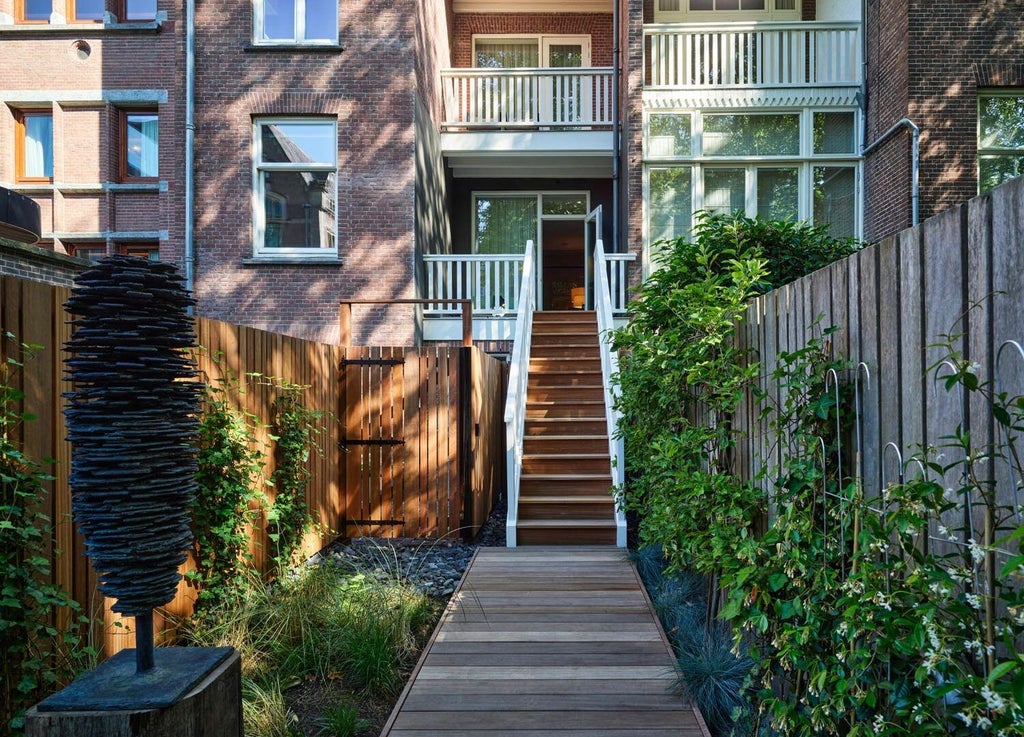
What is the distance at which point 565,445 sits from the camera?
24.3 ft

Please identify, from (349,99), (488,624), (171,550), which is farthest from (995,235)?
(349,99)

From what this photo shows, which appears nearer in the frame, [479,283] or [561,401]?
[561,401]

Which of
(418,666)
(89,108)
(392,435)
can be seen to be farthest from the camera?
(89,108)

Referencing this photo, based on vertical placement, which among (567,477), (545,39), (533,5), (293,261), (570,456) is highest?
(533,5)

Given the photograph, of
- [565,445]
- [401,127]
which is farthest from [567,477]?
[401,127]

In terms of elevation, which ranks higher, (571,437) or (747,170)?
(747,170)

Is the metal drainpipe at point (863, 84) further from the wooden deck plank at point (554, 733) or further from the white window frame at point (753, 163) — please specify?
the wooden deck plank at point (554, 733)

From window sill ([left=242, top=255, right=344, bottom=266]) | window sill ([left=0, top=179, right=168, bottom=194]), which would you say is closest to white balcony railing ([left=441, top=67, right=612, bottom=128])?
window sill ([left=242, top=255, right=344, bottom=266])

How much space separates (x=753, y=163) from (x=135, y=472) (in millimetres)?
10464

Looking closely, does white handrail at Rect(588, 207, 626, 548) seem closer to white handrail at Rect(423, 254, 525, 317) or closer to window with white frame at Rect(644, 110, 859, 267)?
white handrail at Rect(423, 254, 525, 317)

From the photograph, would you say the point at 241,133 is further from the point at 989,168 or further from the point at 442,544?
the point at 989,168

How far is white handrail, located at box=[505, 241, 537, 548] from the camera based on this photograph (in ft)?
20.6

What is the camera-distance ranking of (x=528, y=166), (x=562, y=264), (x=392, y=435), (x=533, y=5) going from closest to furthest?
(x=392, y=435)
(x=528, y=166)
(x=533, y=5)
(x=562, y=264)

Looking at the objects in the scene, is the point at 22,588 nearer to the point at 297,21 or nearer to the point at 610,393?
the point at 610,393
